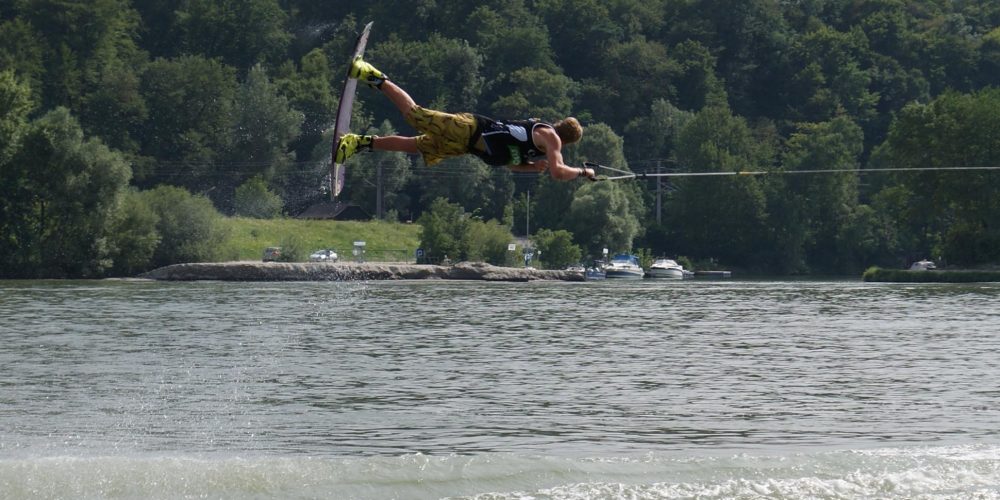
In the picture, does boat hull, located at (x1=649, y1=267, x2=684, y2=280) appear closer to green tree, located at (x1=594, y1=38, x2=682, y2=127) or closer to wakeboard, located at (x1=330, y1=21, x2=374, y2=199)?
green tree, located at (x1=594, y1=38, x2=682, y2=127)

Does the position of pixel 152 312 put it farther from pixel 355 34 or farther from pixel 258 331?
pixel 355 34

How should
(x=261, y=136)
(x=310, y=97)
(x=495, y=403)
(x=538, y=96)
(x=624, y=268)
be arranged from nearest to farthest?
1. (x=495, y=403)
2. (x=624, y=268)
3. (x=261, y=136)
4. (x=538, y=96)
5. (x=310, y=97)

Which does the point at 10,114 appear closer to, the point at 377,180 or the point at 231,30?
the point at 377,180

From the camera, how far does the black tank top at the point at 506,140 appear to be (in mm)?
15914

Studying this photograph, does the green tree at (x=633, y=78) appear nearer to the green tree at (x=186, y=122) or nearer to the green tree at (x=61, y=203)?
the green tree at (x=186, y=122)

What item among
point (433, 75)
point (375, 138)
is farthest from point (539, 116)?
point (375, 138)

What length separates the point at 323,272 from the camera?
65.4 meters

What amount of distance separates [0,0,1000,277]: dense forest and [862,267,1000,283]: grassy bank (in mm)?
2857

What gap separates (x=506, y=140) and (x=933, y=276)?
2109 inches

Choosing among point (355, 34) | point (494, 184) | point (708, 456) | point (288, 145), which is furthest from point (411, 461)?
point (355, 34)

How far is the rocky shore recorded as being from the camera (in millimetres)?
64125

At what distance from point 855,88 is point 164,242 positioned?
59960 millimetres

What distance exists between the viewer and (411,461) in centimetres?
1567

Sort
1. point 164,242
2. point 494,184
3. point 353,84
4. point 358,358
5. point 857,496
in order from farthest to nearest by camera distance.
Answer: point 494,184
point 164,242
point 358,358
point 353,84
point 857,496
